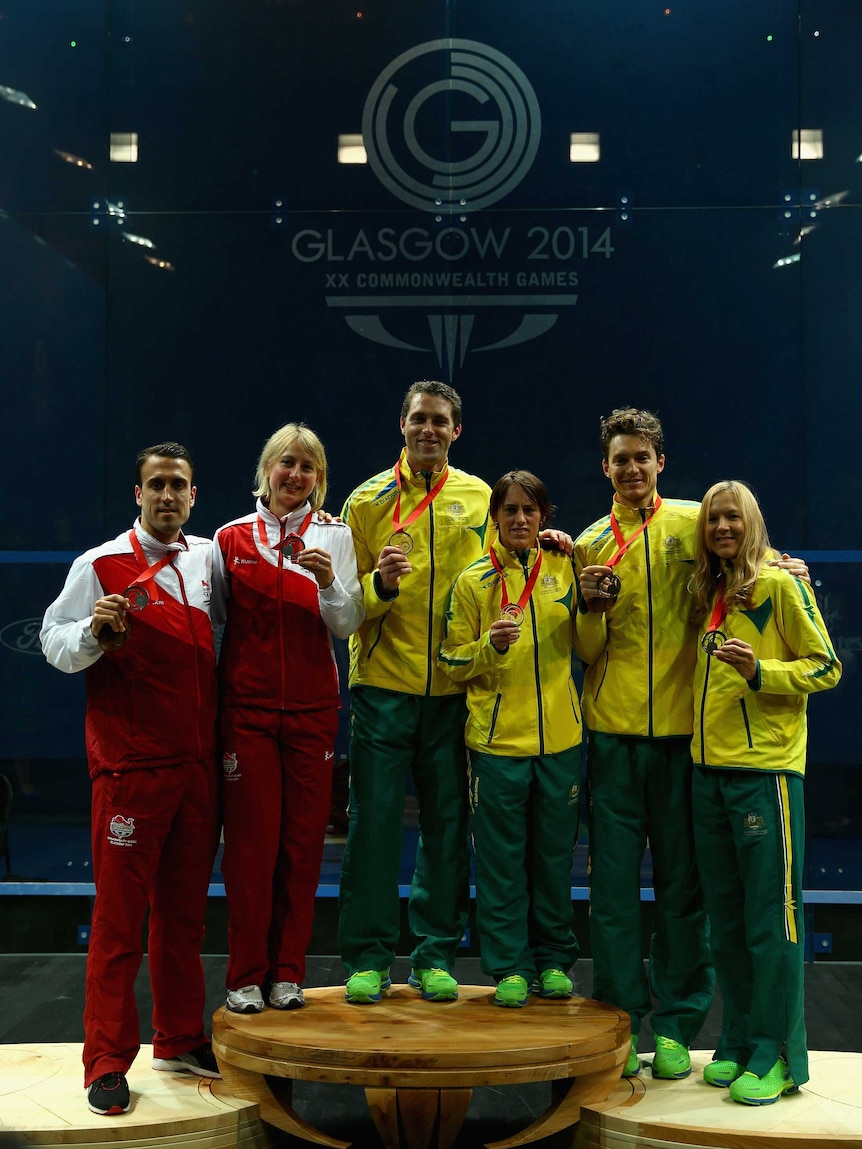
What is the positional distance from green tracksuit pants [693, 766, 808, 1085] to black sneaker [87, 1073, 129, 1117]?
5.66 ft

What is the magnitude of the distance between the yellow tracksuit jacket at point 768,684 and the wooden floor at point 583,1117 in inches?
35.7

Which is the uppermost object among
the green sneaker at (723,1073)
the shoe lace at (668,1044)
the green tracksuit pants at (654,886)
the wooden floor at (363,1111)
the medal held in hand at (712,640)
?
the medal held in hand at (712,640)

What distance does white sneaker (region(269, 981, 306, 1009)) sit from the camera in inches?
122


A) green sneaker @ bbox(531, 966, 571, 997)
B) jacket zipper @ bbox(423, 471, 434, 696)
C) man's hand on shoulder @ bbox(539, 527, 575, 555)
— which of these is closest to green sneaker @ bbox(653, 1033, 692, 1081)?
green sneaker @ bbox(531, 966, 571, 997)

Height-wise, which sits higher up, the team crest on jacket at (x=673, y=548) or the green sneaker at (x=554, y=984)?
the team crest on jacket at (x=673, y=548)

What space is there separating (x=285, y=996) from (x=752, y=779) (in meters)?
1.51

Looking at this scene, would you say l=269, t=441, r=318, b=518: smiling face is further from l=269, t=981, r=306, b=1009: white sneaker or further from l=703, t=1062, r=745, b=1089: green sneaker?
l=703, t=1062, r=745, b=1089: green sneaker

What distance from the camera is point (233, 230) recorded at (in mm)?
5043

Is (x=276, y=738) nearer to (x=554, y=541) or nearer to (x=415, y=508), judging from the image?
(x=415, y=508)

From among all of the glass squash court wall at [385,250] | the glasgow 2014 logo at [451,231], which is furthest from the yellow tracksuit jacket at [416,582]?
the glasgow 2014 logo at [451,231]

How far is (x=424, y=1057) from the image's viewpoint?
106 inches

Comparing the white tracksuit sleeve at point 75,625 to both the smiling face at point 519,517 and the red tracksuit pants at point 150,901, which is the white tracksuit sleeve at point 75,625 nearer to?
the red tracksuit pants at point 150,901

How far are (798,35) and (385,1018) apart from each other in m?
4.69

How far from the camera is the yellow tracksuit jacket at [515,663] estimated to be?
3113mm
